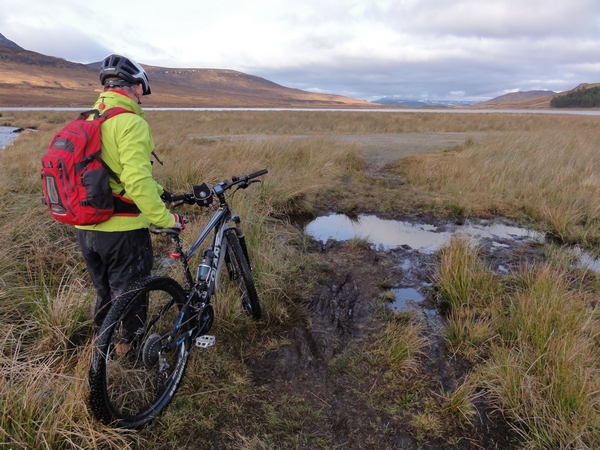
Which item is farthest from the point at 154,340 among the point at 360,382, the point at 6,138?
Result: the point at 6,138

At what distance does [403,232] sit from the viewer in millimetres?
A: 6254

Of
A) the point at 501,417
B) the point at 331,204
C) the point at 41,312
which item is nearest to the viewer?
the point at 501,417

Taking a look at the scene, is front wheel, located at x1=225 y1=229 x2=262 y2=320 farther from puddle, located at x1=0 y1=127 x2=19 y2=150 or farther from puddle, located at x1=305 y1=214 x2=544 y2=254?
puddle, located at x1=0 y1=127 x2=19 y2=150

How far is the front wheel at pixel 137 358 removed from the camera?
1892 millimetres

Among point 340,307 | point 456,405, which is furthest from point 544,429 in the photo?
point 340,307

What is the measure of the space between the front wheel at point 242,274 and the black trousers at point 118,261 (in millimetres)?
885

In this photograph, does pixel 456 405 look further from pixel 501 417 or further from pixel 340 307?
pixel 340 307

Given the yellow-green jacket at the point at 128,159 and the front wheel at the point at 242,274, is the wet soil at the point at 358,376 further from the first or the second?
the yellow-green jacket at the point at 128,159

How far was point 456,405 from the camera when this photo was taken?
99.0 inches

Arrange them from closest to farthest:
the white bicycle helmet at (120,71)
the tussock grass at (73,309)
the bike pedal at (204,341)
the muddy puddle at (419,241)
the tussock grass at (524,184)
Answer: the tussock grass at (73,309) → the white bicycle helmet at (120,71) → the bike pedal at (204,341) → the muddy puddle at (419,241) → the tussock grass at (524,184)

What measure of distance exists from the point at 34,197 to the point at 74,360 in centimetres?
395

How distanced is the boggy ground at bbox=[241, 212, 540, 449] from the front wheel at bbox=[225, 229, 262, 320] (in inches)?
14.7

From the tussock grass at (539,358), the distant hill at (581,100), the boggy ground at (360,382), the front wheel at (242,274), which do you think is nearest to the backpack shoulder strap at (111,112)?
the front wheel at (242,274)

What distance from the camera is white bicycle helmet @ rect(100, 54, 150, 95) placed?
7.04 ft
